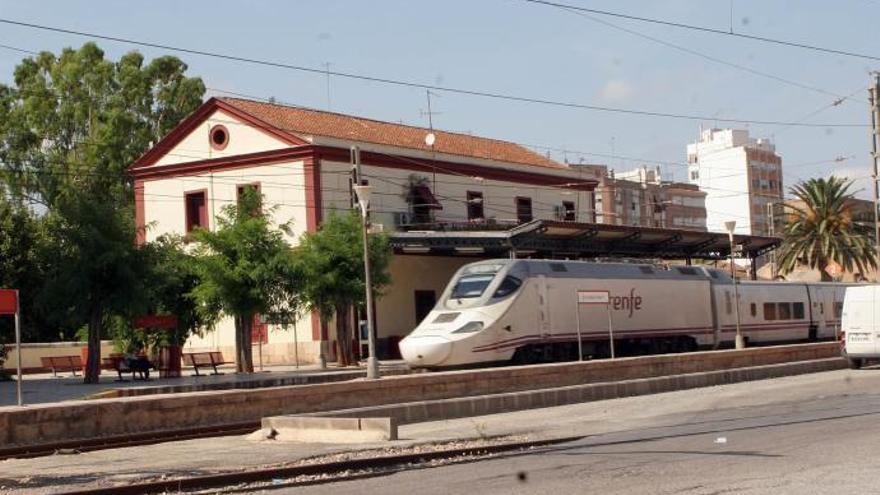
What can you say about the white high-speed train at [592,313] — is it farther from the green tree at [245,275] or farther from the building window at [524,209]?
the building window at [524,209]

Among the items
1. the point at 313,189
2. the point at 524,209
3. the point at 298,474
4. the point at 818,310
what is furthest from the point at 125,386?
the point at 524,209

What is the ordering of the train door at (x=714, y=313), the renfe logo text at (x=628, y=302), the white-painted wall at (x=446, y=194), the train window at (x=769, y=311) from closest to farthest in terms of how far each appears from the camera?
the renfe logo text at (x=628, y=302) < the train door at (x=714, y=313) < the train window at (x=769, y=311) < the white-painted wall at (x=446, y=194)

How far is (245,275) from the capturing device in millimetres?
41062

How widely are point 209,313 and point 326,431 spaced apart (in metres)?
24.9

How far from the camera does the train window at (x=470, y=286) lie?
34781mm

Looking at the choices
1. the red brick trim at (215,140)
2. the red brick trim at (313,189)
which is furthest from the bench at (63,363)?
the red brick trim at (215,140)

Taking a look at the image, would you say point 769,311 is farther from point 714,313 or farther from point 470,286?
point 470,286

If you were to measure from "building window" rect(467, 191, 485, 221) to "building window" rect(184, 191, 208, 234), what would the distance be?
491 inches

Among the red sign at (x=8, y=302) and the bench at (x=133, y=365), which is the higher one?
the red sign at (x=8, y=302)

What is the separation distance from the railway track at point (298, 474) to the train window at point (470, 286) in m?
18.6

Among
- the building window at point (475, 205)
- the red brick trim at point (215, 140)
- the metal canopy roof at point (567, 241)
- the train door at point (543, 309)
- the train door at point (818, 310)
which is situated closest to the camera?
the train door at point (543, 309)

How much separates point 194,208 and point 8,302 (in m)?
36.5

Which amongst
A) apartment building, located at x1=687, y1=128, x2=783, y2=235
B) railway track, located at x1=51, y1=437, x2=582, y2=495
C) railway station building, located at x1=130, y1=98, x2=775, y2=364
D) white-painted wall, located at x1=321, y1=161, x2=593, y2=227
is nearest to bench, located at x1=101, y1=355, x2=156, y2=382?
white-painted wall, located at x1=321, y1=161, x2=593, y2=227

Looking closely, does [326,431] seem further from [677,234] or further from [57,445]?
[677,234]
